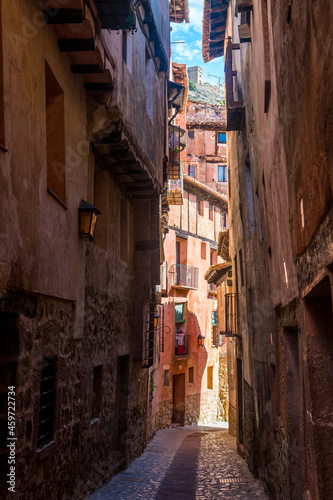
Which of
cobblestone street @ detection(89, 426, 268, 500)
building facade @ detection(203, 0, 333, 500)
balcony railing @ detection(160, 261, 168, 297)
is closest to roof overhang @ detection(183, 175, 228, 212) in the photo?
balcony railing @ detection(160, 261, 168, 297)

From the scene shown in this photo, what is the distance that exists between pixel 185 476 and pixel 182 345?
57.6 feet

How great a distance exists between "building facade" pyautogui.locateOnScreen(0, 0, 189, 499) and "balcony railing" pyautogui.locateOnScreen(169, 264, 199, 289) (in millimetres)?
16012

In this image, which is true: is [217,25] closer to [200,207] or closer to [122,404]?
[122,404]

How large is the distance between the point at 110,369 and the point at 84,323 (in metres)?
2.23

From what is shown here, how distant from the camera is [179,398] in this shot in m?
27.8

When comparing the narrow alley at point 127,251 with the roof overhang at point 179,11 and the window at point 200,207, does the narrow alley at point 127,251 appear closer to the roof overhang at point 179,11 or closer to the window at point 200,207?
the roof overhang at point 179,11

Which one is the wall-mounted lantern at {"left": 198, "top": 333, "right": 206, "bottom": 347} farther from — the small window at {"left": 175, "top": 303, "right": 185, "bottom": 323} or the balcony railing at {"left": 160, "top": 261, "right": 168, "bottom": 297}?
the balcony railing at {"left": 160, "top": 261, "right": 168, "bottom": 297}

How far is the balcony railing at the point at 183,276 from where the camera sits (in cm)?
2846

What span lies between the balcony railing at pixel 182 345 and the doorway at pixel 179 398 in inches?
45.2

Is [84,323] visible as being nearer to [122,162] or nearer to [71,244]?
[71,244]

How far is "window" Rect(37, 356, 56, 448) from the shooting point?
20.3 ft

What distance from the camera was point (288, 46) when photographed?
4.55 m

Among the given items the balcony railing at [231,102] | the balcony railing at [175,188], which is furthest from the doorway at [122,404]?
the balcony railing at [175,188]

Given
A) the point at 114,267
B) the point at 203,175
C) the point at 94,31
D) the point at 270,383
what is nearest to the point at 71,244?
the point at 94,31
